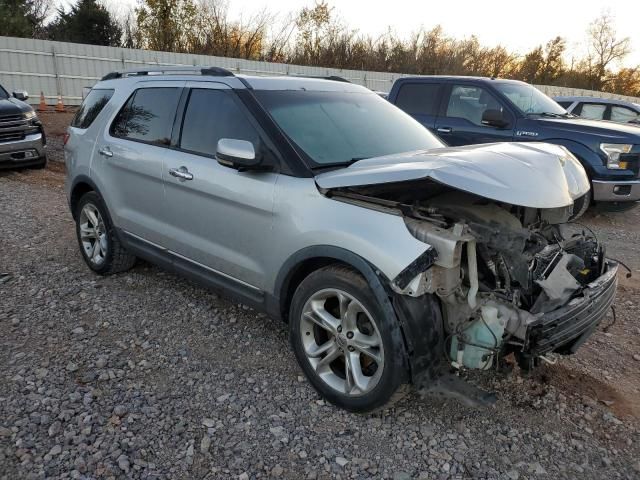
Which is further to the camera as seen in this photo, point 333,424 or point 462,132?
point 462,132

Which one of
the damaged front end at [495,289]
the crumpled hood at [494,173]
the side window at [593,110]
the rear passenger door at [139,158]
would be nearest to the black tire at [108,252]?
the rear passenger door at [139,158]

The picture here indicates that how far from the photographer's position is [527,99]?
26.0 feet

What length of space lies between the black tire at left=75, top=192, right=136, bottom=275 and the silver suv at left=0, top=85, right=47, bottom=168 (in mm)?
5692

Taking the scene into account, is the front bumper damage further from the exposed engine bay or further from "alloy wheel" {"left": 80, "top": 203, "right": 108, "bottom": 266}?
"alloy wheel" {"left": 80, "top": 203, "right": 108, "bottom": 266}

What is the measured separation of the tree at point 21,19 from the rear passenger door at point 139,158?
2819 centimetres

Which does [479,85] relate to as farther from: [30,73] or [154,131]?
[30,73]

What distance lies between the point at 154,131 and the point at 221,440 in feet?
8.17

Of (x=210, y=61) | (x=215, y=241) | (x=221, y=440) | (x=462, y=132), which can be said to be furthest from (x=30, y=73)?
(x=221, y=440)

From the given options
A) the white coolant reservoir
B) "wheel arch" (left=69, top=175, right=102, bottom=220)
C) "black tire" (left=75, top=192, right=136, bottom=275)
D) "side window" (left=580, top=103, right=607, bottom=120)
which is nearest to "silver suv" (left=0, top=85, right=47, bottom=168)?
"wheel arch" (left=69, top=175, right=102, bottom=220)

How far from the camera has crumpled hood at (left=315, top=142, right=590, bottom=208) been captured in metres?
2.39

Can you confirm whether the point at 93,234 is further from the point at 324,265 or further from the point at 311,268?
the point at 324,265

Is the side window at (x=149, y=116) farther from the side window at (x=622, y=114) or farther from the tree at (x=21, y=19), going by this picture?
the tree at (x=21, y=19)

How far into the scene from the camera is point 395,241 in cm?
258

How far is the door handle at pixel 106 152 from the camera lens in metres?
4.43
